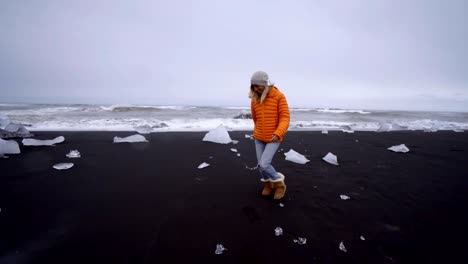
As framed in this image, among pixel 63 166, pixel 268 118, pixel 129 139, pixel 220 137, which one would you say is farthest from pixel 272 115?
pixel 129 139

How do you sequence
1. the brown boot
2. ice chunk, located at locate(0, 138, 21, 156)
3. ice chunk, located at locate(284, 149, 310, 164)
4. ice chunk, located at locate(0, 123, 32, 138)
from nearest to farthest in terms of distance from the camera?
the brown boot → ice chunk, located at locate(0, 138, 21, 156) → ice chunk, located at locate(284, 149, 310, 164) → ice chunk, located at locate(0, 123, 32, 138)

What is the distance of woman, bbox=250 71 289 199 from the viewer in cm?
255

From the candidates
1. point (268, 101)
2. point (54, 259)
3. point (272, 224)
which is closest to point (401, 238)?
point (272, 224)

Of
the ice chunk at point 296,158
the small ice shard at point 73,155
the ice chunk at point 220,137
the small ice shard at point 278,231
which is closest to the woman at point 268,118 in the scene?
the small ice shard at point 278,231

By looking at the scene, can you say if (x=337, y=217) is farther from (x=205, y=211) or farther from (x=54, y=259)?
(x=54, y=259)

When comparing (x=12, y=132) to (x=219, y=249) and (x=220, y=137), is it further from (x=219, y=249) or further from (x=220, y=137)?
(x=219, y=249)

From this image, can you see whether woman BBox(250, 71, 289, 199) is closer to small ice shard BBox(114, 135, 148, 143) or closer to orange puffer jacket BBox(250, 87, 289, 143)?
orange puffer jacket BBox(250, 87, 289, 143)

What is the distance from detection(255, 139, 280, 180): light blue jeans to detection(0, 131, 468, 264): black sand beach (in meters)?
0.36

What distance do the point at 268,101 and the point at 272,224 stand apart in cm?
139

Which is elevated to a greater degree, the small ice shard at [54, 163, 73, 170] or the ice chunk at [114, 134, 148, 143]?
the ice chunk at [114, 134, 148, 143]

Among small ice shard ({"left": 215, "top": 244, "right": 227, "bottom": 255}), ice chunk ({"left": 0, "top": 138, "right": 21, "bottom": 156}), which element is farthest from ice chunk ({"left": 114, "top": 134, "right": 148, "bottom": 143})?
small ice shard ({"left": 215, "top": 244, "right": 227, "bottom": 255})

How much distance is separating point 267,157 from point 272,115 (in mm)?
522

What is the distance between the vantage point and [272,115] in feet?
8.69

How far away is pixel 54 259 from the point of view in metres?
1.71
